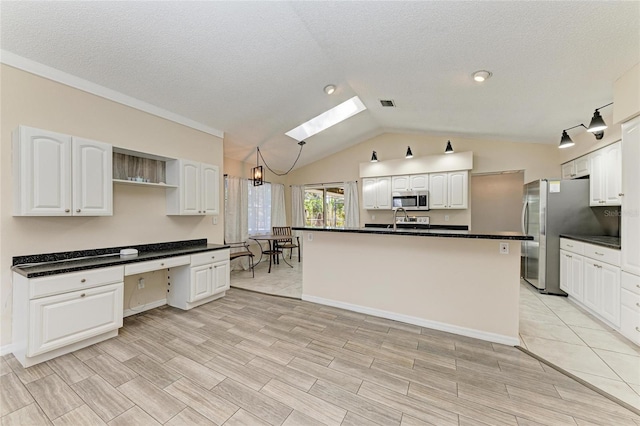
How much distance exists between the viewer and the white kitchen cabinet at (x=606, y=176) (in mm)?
3018

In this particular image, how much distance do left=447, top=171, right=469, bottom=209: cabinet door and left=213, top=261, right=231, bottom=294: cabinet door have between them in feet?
14.2

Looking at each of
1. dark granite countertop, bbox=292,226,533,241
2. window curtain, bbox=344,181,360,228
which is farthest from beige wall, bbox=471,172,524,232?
dark granite countertop, bbox=292,226,533,241

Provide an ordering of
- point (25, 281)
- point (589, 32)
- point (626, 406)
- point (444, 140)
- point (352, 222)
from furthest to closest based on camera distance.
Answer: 1. point (352, 222)
2. point (444, 140)
3. point (25, 281)
4. point (589, 32)
5. point (626, 406)

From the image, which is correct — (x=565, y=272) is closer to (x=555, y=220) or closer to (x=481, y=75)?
(x=555, y=220)

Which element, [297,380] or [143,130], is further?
[143,130]

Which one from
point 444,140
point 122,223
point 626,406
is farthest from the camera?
point 444,140

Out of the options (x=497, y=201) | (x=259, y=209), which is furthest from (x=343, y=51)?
(x=497, y=201)

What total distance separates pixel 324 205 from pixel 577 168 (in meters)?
5.13

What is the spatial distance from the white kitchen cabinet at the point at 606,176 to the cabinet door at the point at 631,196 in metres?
0.72

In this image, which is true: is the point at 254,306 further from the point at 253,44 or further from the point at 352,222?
the point at 352,222

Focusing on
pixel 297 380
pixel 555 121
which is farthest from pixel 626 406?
pixel 555 121

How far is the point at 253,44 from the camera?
2.54 metres

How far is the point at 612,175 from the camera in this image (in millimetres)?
3102

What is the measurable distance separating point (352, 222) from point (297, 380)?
15.4 ft
